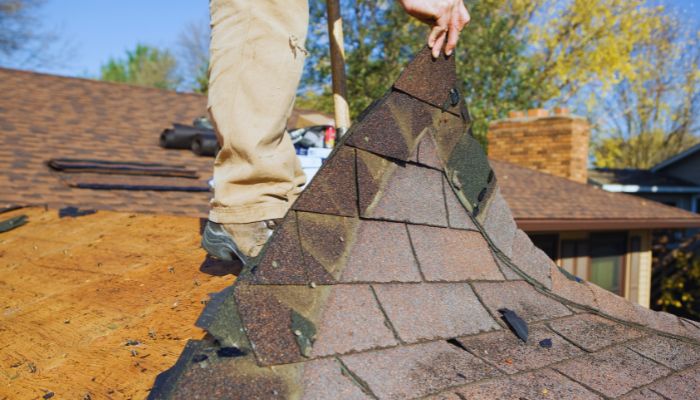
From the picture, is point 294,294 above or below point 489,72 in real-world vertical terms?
below

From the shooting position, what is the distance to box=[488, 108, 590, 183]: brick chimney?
12.6 meters

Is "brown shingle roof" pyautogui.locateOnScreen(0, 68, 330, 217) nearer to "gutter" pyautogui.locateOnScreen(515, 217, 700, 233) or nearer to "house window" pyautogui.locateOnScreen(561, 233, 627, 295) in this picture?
"gutter" pyautogui.locateOnScreen(515, 217, 700, 233)

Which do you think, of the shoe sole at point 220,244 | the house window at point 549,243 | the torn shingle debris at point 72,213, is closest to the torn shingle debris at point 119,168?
the torn shingle debris at point 72,213

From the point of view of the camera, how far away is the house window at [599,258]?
1114 cm

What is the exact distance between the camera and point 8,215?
3.67m

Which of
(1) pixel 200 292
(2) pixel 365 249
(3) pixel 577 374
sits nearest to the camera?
(3) pixel 577 374

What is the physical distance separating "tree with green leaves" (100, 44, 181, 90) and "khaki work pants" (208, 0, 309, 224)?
3824 cm

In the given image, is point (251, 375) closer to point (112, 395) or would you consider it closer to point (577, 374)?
point (112, 395)

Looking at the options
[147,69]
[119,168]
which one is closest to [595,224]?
[119,168]

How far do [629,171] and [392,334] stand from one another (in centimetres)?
2060

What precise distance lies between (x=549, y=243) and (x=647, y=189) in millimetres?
6942

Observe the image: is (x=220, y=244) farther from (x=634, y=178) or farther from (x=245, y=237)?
(x=634, y=178)

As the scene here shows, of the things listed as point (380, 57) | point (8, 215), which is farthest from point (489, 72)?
point (8, 215)

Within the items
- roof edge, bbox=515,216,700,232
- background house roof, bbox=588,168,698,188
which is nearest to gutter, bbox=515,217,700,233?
roof edge, bbox=515,216,700,232
